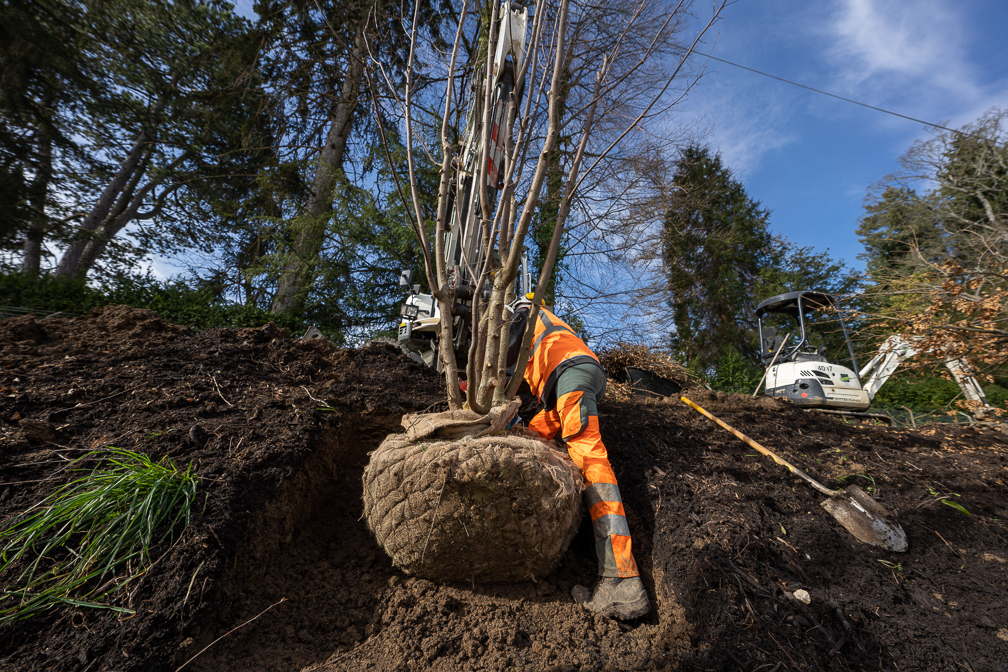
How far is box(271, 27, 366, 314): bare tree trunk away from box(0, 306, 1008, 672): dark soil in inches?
225

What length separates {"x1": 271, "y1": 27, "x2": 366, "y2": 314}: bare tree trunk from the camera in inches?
363

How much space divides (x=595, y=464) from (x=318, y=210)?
30.8 ft

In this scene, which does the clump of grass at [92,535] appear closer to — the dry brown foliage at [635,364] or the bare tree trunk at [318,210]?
the dry brown foliage at [635,364]

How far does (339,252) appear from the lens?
9.76 m

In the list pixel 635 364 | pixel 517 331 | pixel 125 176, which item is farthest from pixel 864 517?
pixel 125 176

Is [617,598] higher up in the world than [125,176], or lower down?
lower down

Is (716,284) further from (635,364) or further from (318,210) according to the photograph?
(318,210)

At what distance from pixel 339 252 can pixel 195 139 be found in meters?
5.38

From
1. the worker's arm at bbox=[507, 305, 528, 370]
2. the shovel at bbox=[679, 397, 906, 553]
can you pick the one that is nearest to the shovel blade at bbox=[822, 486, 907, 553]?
the shovel at bbox=[679, 397, 906, 553]

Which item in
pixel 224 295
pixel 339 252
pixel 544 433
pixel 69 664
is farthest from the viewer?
pixel 224 295

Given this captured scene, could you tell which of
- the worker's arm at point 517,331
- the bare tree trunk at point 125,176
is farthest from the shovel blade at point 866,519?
the bare tree trunk at point 125,176

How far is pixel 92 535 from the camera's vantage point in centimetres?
196

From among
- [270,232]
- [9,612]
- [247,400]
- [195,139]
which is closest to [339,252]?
[270,232]

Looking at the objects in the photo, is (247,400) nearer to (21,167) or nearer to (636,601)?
(636,601)
